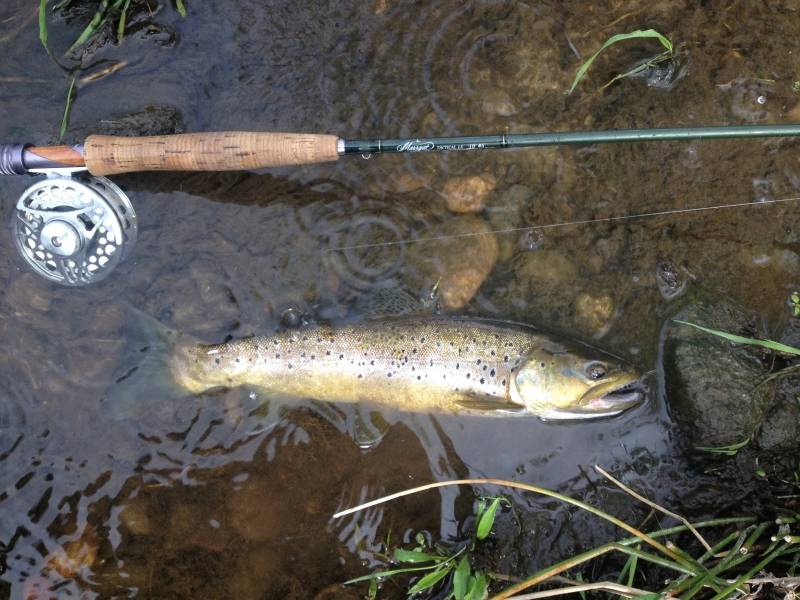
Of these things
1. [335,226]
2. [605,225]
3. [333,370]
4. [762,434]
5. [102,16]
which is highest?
[102,16]

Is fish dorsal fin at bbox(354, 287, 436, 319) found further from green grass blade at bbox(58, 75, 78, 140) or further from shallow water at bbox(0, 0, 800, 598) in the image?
green grass blade at bbox(58, 75, 78, 140)

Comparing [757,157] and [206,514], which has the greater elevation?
[757,157]

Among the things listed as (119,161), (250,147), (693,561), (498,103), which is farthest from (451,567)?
(119,161)

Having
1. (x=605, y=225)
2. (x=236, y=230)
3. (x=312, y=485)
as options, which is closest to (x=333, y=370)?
(x=312, y=485)

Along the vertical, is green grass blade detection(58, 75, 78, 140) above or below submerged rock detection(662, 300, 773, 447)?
above

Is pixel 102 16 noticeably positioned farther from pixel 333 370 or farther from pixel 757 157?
pixel 757 157

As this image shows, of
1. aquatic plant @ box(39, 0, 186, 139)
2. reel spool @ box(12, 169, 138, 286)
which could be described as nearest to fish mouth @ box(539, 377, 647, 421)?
reel spool @ box(12, 169, 138, 286)
